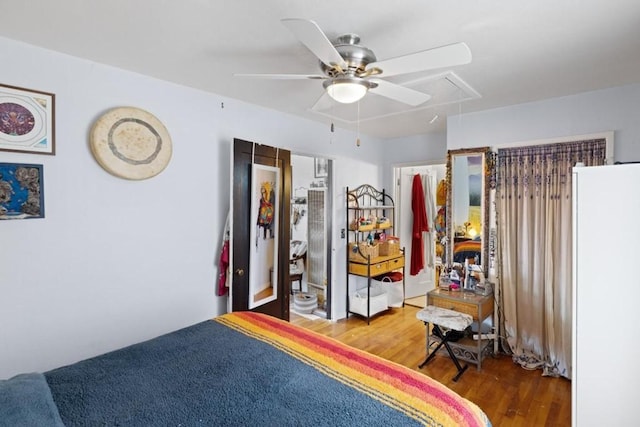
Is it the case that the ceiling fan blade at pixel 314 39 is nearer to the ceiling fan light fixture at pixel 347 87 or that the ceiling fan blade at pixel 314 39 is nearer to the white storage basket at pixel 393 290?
the ceiling fan light fixture at pixel 347 87

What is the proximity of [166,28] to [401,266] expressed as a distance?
374 cm

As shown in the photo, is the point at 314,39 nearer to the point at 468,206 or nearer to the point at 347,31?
the point at 347,31

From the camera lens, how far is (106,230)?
2162 millimetres

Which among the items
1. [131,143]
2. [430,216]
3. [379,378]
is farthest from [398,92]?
[430,216]

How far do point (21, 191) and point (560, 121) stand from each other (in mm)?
3952

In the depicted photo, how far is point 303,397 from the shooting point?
1262 millimetres

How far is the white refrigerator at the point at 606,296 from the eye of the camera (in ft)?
5.27

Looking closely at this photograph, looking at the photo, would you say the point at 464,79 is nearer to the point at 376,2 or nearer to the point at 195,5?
the point at 376,2

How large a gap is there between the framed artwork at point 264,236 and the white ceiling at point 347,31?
0.80 meters

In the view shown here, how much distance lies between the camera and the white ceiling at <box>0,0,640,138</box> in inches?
58.2

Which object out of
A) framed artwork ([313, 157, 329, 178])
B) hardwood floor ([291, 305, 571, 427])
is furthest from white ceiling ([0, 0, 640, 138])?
hardwood floor ([291, 305, 571, 427])

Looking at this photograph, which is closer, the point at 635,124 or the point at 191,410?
the point at 191,410

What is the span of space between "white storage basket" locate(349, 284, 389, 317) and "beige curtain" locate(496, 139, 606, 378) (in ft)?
4.67

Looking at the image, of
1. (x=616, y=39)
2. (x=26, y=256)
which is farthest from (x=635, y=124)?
(x=26, y=256)
